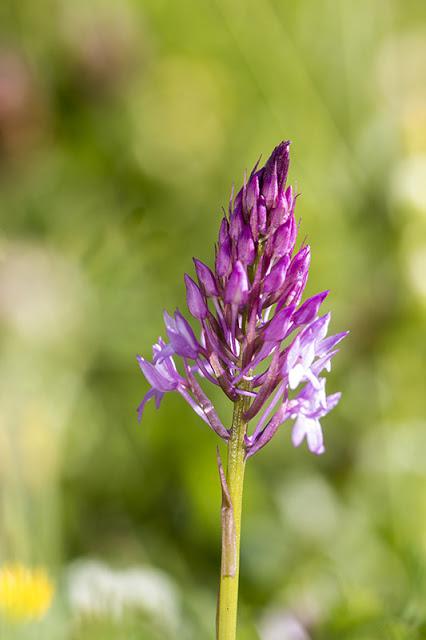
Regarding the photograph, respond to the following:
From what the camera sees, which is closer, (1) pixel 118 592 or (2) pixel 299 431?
(2) pixel 299 431

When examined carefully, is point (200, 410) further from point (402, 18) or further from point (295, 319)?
point (402, 18)

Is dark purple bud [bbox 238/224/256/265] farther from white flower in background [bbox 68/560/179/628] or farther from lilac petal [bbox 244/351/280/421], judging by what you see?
white flower in background [bbox 68/560/179/628]

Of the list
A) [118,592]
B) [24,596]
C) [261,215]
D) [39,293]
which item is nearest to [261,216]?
[261,215]

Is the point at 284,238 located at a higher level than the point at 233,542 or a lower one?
higher

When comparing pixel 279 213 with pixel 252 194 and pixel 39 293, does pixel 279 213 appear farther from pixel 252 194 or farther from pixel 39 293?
pixel 39 293

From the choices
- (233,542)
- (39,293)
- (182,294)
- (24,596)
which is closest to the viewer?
(233,542)

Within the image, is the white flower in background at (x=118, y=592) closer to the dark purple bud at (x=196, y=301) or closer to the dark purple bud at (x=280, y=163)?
the dark purple bud at (x=196, y=301)
